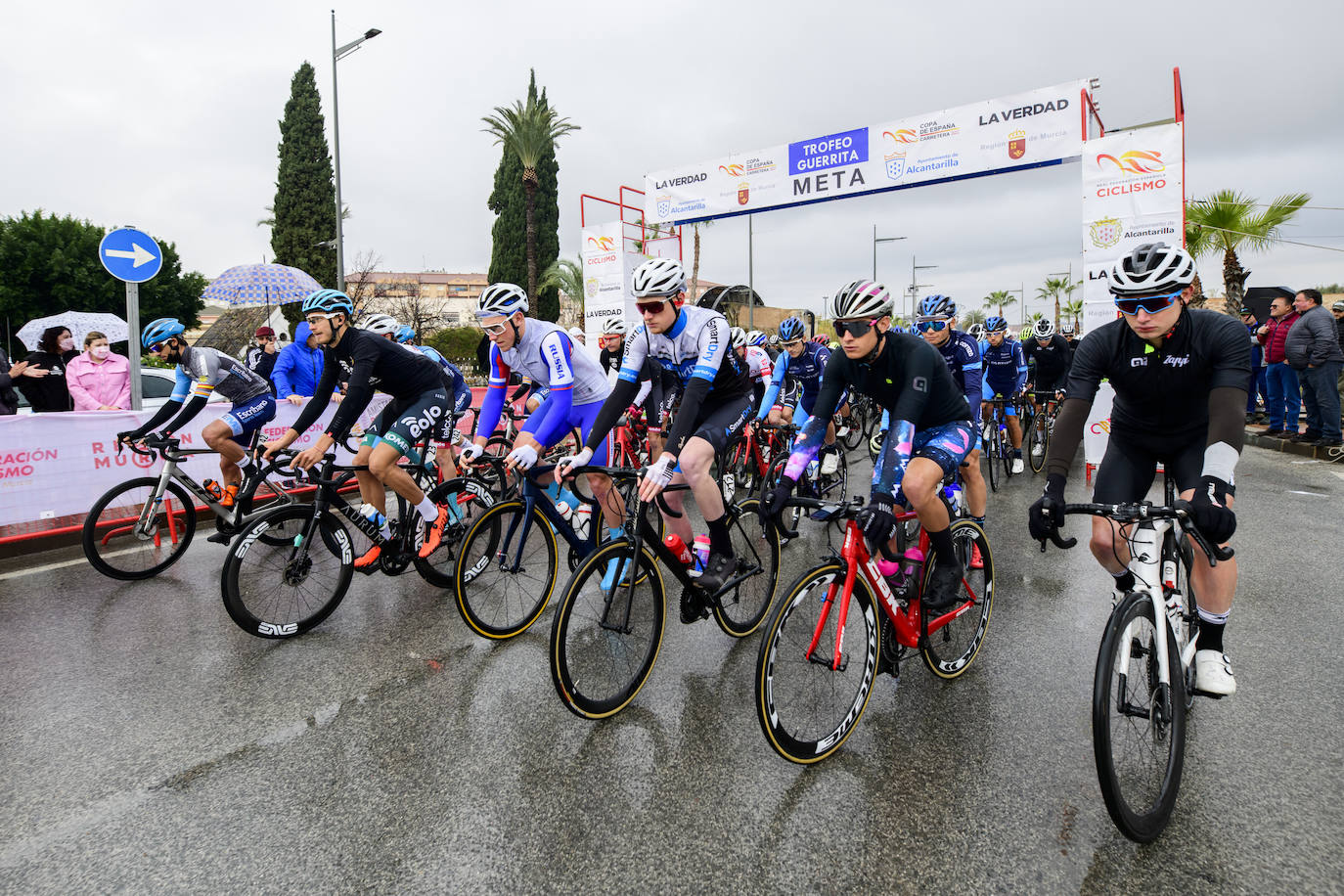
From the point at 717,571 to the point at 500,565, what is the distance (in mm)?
1317

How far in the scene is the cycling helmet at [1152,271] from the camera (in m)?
2.98

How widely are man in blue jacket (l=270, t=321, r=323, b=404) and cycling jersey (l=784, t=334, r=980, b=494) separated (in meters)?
7.45

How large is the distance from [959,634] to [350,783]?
299 cm

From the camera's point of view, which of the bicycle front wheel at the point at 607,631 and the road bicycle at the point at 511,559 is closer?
the bicycle front wheel at the point at 607,631

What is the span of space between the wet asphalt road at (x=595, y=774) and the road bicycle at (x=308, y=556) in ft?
0.62

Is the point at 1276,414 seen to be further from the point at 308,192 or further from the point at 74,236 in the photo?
the point at 74,236

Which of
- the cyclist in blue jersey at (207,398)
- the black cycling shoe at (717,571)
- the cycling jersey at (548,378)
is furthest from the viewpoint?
the cyclist in blue jersey at (207,398)

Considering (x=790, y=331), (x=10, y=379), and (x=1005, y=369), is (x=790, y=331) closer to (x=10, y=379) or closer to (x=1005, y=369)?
(x=1005, y=369)

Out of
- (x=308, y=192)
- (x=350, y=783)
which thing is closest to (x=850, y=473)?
(x=350, y=783)

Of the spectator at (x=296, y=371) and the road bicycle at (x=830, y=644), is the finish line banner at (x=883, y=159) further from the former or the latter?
the road bicycle at (x=830, y=644)

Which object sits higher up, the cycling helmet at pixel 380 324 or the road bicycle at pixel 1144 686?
the cycling helmet at pixel 380 324

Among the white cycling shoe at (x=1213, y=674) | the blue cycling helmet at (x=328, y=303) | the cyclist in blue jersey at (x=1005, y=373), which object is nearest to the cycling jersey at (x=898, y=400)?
the white cycling shoe at (x=1213, y=674)

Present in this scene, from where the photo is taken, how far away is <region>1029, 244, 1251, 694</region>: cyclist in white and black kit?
2.92 meters

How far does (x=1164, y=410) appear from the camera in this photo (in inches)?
131
